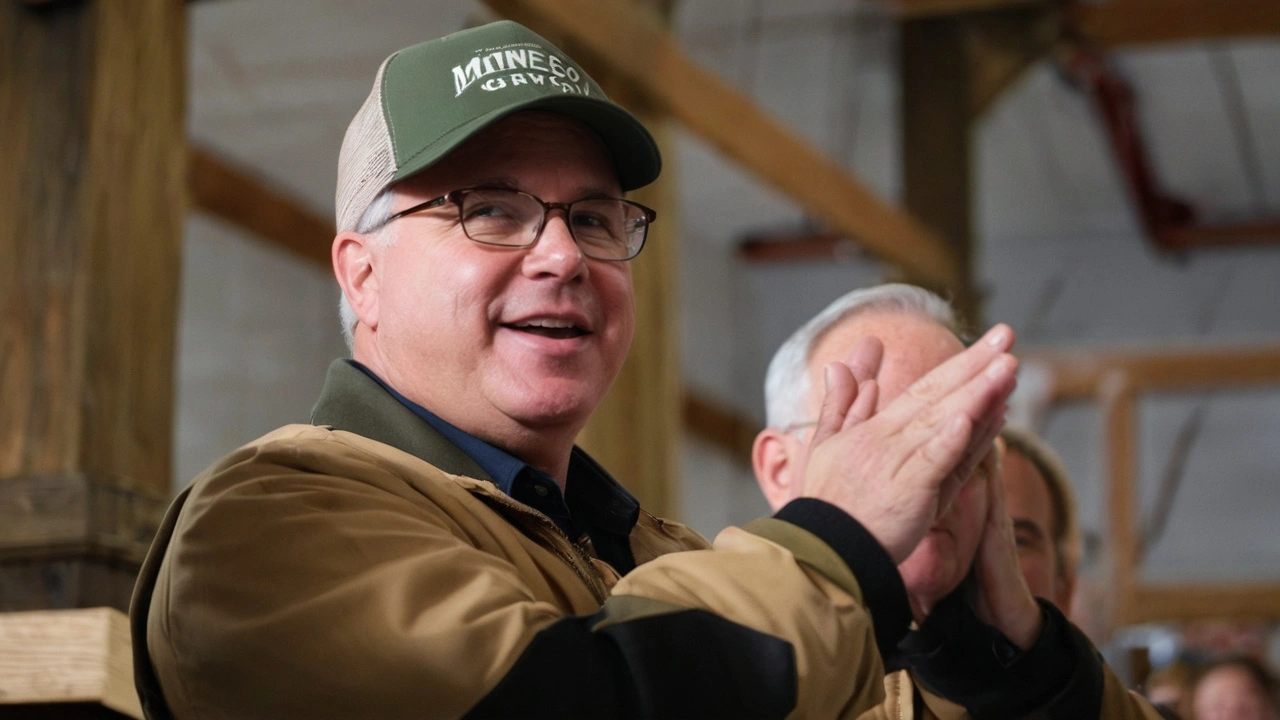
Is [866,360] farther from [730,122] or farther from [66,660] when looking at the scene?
[730,122]

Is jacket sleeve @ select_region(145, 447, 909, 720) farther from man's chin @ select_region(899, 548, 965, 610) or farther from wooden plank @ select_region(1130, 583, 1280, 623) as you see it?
wooden plank @ select_region(1130, 583, 1280, 623)

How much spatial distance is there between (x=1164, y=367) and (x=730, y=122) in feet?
16.1

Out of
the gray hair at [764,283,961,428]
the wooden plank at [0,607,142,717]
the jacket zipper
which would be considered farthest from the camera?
the wooden plank at [0,607,142,717]

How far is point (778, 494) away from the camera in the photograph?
2.28 metres

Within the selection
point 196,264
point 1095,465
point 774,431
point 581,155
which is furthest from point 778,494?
point 1095,465

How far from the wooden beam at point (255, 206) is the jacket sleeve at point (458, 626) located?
5296 millimetres

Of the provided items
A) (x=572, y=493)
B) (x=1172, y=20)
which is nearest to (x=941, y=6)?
(x=1172, y=20)

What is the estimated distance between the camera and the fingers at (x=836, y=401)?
137 cm

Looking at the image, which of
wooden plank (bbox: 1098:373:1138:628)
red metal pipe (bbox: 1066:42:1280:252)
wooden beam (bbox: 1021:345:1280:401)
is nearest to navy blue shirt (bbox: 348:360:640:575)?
red metal pipe (bbox: 1066:42:1280:252)

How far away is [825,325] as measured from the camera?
7.14ft

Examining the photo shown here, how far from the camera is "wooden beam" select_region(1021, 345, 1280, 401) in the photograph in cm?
905

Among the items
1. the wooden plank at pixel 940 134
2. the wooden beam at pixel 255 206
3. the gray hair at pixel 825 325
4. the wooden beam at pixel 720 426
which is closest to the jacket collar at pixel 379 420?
the gray hair at pixel 825 325

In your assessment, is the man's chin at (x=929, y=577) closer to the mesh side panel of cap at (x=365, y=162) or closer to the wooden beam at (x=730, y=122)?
the mesh side panel of cap at (x=365, y=162)

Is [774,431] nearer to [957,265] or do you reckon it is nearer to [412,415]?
[412,415]
